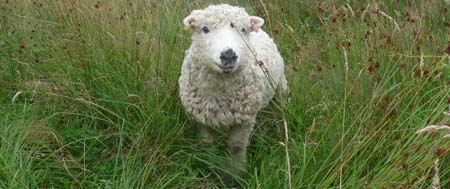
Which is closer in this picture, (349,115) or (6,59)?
(349,115)

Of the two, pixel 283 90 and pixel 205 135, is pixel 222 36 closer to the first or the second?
pixel 205 135

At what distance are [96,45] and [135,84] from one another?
1.81 feet

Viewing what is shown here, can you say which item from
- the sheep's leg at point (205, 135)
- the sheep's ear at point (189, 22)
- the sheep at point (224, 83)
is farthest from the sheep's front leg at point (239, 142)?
the sheep's ear at point (189, 22)

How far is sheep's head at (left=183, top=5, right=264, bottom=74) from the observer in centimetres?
303

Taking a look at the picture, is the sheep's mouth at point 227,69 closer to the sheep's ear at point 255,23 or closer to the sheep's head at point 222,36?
the sheep's head at point 222,36

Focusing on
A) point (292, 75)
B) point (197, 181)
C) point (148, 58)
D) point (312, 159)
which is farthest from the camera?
point (292, 75)

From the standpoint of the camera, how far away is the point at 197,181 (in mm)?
3252

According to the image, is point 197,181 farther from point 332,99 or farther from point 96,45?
point 96,45

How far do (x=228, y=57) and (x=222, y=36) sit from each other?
0.16 metres

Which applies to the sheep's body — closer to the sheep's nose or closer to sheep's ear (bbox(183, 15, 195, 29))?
sheep's ear (bbox(183, 15, 195, 29))

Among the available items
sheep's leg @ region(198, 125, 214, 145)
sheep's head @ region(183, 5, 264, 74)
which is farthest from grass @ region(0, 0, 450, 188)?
sheep's head @ region(183, 5, 264, 74)

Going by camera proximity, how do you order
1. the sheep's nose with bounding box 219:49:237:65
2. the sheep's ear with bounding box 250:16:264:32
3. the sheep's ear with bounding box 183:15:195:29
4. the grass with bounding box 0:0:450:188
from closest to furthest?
the grass with bounding box 0:0:450:188, the sheep's nose with bounding box 219:49:237:65, the sheep's ear with bounding box 183:15:195:29, the sheep's ear with bounding box 250:16:264:32

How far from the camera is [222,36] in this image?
3.12 metres

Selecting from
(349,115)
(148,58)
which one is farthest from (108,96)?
(349,115)
